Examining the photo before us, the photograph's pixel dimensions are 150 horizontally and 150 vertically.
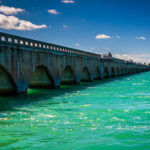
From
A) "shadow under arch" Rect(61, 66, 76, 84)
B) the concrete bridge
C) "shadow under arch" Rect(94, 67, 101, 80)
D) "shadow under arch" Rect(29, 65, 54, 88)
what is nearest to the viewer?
the concrete bridge

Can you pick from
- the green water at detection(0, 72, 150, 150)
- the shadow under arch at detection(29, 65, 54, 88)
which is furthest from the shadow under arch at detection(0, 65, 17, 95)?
the shadow under arch at detection(29, 65, 54, 88)

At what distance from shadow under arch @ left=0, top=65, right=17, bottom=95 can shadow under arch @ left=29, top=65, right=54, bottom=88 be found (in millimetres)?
6665

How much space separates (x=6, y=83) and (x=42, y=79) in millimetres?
8217

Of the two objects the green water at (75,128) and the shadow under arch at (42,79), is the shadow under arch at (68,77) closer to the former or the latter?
the shadow under arch at (42,79)

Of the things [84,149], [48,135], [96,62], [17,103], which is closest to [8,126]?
[48,135]

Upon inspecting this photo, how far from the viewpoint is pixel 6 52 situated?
58.1 feet

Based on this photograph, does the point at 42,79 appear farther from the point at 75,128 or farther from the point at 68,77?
the point at 75,128

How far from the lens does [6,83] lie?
19281 millimetres

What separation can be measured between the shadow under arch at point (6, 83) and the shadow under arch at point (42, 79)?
6.67 m

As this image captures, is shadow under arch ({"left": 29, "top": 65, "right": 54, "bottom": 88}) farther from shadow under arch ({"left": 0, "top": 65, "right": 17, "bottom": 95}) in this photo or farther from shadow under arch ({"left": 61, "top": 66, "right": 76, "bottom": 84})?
shadow under arch ({"left": 61, "top": 66, "right": 76, "bottom": 84})

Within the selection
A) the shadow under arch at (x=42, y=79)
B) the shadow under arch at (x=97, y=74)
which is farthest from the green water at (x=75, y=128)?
the shadow under arch at (x=97, y=74)

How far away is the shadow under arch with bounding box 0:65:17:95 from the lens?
60.9 feet

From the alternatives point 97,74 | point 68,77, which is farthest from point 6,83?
point 97,74

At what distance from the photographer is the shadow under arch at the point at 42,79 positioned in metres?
26.4
